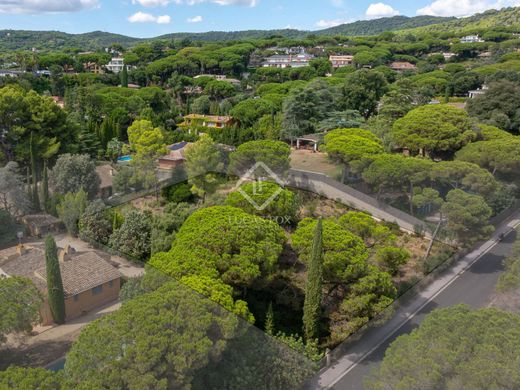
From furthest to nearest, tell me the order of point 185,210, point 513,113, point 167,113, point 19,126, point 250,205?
point 167,113
point 513,113
point 19,126
point 185,210
point 250,205

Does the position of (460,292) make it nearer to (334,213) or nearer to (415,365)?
(334,213)

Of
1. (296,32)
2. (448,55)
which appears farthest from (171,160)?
(296,32)

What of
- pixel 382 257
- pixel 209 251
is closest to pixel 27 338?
pixel 209 251

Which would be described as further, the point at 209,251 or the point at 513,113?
the point at 513,113

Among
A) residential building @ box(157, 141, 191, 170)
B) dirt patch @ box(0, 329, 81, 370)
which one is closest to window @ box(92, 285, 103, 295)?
dirt patch @ box(0, 329, 81, 370)

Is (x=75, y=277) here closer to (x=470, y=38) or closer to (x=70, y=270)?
(x=70, y=270)

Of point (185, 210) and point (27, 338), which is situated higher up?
point (185, 210)
